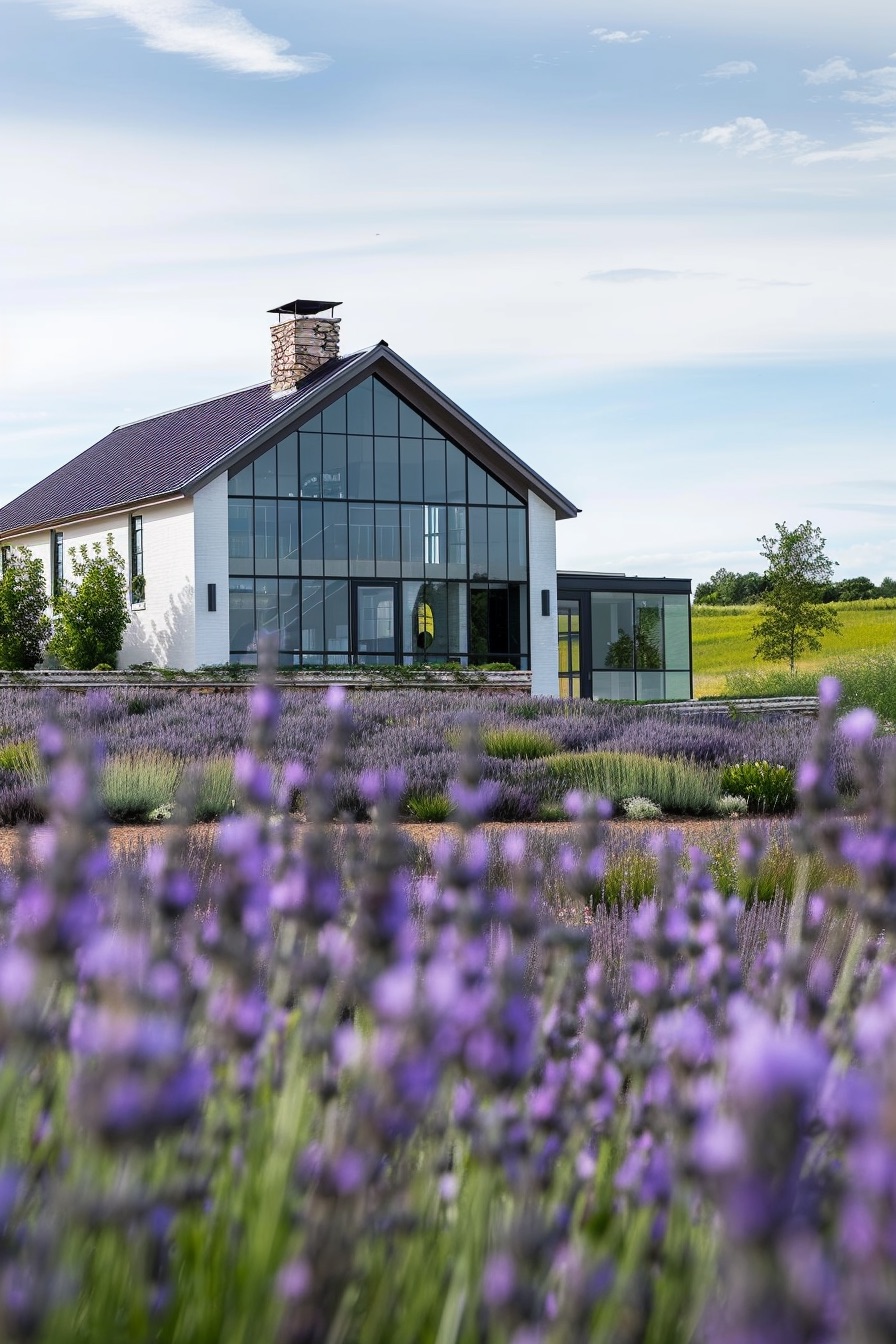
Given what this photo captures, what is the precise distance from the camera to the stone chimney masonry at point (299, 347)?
3077cm

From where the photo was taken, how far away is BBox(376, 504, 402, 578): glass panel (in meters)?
30.6

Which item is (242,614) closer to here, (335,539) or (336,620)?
(336,620)

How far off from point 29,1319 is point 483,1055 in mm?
522

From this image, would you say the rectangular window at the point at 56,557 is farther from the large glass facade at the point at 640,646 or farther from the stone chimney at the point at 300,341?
the large glass facade at the point at 640,646

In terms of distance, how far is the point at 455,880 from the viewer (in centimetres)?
158

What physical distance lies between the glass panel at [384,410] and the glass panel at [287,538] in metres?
2.72

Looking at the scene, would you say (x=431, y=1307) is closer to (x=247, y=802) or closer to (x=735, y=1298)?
(x=247, y=802)

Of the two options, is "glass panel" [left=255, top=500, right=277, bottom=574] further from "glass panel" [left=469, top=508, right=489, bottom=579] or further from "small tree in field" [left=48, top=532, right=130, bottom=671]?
"glass panel" [left=469, top=508, right=489, bottom=579]

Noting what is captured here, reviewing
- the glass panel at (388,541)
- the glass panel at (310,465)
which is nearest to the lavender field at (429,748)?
the glass panel at (310,465)

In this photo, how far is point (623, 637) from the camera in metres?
35.8

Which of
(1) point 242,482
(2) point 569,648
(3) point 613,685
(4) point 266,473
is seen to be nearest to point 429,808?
(1) point 242,482

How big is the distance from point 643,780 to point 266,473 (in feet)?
61.2

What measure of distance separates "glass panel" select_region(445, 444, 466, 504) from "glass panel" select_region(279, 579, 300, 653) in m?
4.37

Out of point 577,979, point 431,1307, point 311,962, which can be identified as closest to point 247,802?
point 311,962
